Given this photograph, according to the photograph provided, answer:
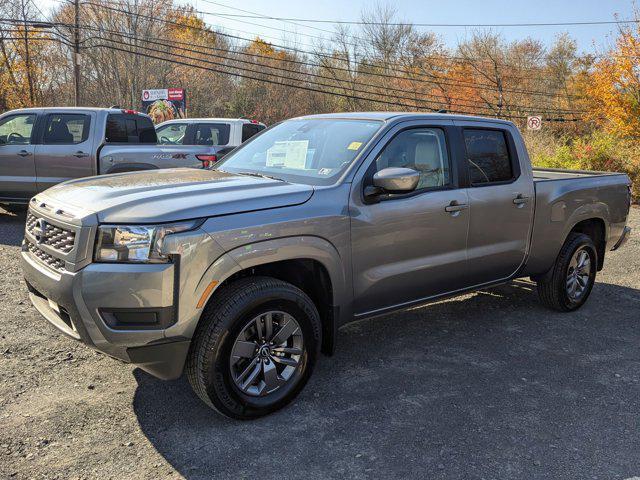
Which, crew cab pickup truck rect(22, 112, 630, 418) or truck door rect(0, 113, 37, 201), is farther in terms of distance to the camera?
truck door rect(0, 113, 37, 201)

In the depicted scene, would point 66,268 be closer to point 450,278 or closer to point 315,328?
point 315,328

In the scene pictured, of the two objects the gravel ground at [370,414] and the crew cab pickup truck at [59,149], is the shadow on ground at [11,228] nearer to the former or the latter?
the crew cab pickup truck at [59,149]

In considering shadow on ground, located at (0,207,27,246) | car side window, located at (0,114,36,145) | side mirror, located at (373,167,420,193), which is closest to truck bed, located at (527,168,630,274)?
side mirror, located at (373,167,420,193)

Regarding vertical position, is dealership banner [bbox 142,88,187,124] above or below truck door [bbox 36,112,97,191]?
above

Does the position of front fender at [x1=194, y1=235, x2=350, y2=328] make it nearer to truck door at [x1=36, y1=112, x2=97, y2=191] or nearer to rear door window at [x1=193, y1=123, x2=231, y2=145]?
truck door at [x1=36, y1=112, x2=97, y2=191]

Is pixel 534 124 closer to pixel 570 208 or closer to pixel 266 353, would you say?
pixel 570 208

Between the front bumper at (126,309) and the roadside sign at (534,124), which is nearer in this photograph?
the front bumper at (126,309)

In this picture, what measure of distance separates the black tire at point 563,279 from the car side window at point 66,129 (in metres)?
7.60

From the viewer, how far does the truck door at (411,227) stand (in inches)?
145


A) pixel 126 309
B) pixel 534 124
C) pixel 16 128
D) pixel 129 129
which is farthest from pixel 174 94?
pixel 126 309

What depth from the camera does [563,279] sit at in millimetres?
5371

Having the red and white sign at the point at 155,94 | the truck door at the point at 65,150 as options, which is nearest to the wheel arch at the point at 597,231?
the truck door at the point at 65,150

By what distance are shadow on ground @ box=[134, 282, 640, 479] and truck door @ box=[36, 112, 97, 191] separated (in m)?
6.38

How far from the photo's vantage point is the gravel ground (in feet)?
9.30
